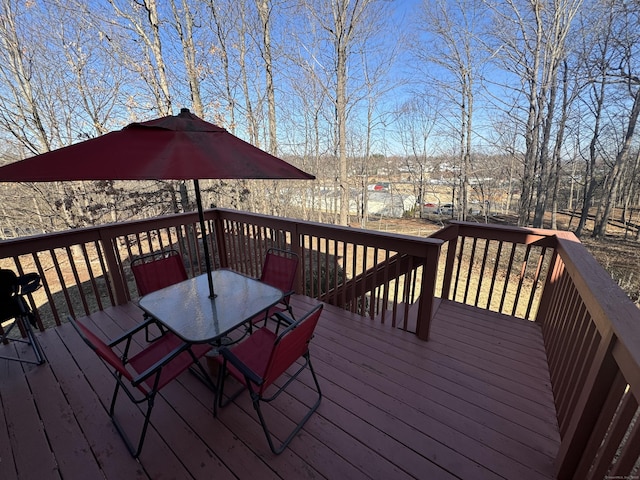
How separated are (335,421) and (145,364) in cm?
133

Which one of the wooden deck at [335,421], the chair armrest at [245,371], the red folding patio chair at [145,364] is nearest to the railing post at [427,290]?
the wooden deck at [335,421]

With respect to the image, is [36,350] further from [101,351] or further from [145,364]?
[101,351]

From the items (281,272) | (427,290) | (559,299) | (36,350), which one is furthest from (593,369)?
(36,350)

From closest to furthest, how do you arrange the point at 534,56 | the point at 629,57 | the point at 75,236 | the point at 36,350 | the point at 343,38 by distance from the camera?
the point at 36,350 → the point at 75,236 → the point at 534,56 → the point at 629,57 → the point at 343,38

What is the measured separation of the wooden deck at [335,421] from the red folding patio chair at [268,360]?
80 mm

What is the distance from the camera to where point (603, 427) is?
1.23 meters

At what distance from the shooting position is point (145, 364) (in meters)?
1.80

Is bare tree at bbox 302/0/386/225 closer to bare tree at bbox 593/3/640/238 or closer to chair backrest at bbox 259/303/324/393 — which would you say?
bare tree at bbox 593/3/640/238

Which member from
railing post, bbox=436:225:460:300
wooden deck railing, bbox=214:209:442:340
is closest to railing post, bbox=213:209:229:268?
wooden deck railing, bbox=214:209:442:340

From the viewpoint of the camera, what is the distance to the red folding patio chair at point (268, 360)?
1.43 meters

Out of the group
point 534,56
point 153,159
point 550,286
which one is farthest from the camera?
point 534,56

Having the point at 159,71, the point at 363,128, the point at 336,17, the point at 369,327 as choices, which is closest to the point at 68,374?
the point at 369,327

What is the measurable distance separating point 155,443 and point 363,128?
→ 1461 centimetres

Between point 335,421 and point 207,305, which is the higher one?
point 207,305
